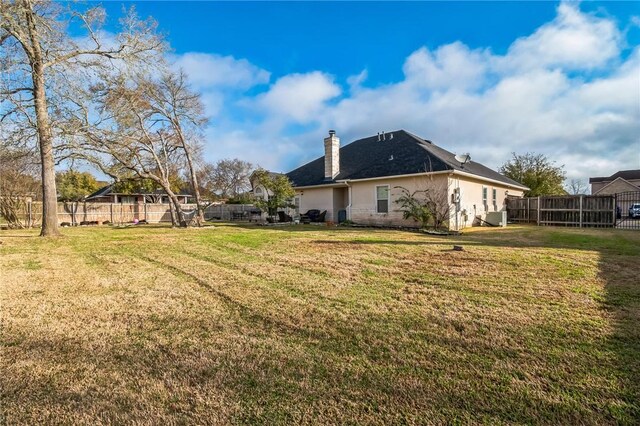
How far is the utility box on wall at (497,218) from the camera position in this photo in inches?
663

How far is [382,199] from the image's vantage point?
16.8 metres

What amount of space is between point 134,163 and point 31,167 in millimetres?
A: 7164

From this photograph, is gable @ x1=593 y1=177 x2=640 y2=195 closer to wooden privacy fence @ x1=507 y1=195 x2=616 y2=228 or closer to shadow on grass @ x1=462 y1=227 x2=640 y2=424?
wooden privacy fence @ x1=507 y1=195 x2=616 y2=228

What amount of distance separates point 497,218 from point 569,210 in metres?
3.41

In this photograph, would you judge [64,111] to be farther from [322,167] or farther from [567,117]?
[567,117]

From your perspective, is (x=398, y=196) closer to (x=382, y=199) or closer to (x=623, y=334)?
(x=382, y=199)

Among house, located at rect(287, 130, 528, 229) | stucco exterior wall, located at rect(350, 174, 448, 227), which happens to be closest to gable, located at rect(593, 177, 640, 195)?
house, located at rect(287, 130, 528, 229)

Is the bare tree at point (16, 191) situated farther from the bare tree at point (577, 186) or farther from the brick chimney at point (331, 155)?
the bare tree at point (577, 186)

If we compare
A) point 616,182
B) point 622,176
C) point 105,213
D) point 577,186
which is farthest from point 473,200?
point 622,176

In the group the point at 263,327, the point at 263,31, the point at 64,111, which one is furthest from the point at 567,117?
the point at 64,111

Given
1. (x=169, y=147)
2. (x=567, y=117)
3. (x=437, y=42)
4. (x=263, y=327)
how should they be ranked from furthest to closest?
(x=169, y=147), (x=567, y=117), (x=437, y=42), (x=263, y=327)

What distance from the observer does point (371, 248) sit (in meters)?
8.52

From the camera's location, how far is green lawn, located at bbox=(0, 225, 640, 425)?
2.09m

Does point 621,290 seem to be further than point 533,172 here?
No
